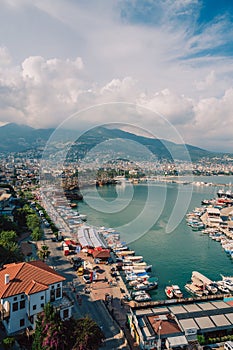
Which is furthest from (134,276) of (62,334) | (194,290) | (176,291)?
(62,334)

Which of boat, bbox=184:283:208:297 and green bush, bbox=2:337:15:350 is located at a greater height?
green bush, bbox=2:337:15:350

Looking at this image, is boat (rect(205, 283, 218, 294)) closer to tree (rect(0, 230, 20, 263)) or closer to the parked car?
the parked car

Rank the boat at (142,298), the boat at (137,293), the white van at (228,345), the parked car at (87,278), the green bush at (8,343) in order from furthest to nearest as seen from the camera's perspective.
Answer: the parked car at (87,278), the boat at (137,293), the boat at (142,298), the white van at (228,345), the green bush at (8,343)

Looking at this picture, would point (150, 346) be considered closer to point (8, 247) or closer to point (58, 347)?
point (58, 347)

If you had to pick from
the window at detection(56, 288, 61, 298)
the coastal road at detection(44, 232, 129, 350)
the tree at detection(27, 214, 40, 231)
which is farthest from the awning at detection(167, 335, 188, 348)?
the tree at detection(27, 214, 40, 231)

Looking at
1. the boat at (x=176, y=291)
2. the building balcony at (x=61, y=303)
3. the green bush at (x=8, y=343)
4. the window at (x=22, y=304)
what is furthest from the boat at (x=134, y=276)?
the green bush at (x=8, y=343)

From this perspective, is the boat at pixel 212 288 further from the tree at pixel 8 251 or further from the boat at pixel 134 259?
the tree at pixel 8 251
